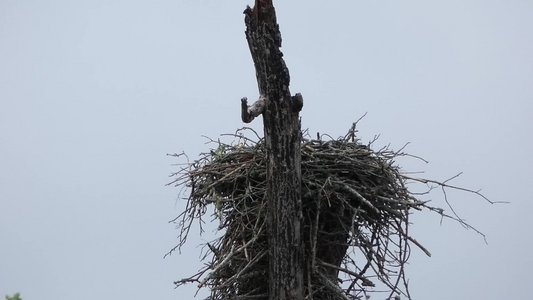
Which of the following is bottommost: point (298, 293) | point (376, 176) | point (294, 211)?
point (298, 293)

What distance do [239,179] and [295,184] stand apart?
2.10 ft

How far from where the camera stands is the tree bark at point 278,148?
5.90 metres

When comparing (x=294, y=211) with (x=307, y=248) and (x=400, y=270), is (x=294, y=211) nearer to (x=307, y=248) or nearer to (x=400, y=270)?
(x=307, y=248)

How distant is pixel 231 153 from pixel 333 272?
45.8 inches

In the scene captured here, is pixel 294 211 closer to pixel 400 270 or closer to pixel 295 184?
pixel 295 184

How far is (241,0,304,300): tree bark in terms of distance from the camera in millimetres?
5898

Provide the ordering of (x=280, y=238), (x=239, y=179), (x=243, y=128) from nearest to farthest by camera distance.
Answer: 1. (x=280, y=238)
2. (x=239, y=179)
3. (x=243, y=128)

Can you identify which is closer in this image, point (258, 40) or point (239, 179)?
point (258, 40)

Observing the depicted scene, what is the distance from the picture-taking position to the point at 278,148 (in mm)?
6082

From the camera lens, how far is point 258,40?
5.89m

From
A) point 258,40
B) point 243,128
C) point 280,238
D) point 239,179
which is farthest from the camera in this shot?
point 243,128

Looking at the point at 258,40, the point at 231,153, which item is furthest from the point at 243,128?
the point at 258,40

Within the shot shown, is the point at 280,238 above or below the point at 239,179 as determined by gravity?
below

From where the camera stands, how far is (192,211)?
6867mm
